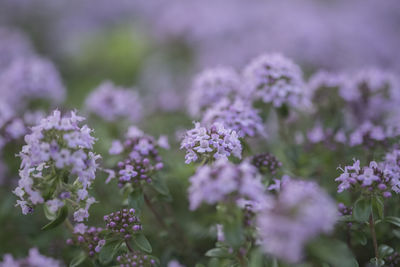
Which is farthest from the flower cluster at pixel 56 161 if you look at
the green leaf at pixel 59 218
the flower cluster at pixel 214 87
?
the flower cluster at pixel 214 87

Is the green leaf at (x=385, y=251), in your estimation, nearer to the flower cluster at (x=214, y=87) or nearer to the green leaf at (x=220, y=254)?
the green leaf at (x=220, y=254)

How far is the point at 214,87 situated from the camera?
11.1ft

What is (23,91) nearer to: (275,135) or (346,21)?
(275,135)

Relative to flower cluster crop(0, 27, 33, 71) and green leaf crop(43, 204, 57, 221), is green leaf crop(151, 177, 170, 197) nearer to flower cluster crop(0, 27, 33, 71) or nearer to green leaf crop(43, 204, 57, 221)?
green leaf crop(43, 204, 57, 221)

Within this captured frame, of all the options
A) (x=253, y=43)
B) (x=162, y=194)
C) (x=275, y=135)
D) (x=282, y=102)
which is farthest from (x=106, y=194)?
(x=253, y=43)

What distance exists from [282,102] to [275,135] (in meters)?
1.68

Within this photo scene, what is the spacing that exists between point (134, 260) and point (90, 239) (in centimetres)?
38

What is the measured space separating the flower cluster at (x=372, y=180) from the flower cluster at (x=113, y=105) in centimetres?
257

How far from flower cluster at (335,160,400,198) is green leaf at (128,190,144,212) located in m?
1.33

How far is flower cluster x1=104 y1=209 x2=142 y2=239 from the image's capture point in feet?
7.50

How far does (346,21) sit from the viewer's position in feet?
25.1

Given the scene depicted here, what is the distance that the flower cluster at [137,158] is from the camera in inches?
98.8

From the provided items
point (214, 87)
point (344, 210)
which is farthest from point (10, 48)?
point (344, 210)

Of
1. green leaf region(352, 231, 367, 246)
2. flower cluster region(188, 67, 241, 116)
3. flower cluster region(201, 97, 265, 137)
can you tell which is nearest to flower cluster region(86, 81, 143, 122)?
flower cluster region(188, 67, 241, 116)
